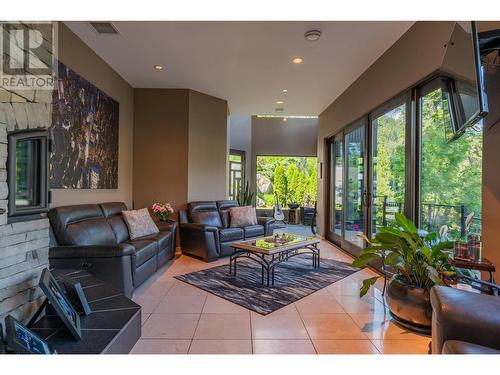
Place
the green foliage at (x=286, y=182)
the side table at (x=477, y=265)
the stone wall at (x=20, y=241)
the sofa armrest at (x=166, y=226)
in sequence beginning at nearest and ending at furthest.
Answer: the stone wall at (x=20, y=241) < the side table at (x=477, y=265) < the sofa armrest at (x=166, y=226) < the green foliage at (x=286, y=182)

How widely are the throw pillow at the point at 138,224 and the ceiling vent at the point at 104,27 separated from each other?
90.8 inches

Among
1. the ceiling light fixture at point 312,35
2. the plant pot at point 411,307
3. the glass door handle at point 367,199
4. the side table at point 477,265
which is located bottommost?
the plant pot at point 411,307

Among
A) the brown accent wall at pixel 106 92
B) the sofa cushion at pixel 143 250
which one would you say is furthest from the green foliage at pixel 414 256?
the brown accent wall at pixel 106 92

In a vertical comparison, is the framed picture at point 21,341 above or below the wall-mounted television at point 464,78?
below

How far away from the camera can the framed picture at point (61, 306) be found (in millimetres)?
1571

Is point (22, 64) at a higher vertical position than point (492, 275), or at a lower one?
higher

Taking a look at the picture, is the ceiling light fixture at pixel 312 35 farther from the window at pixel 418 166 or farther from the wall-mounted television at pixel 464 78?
the wall-mounted television at pixel 464 78

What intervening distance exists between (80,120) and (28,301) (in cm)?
255

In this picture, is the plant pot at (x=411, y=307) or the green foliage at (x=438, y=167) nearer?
the plant pot at (x=411, y=307)
